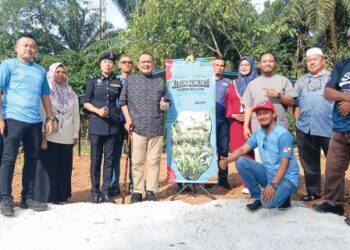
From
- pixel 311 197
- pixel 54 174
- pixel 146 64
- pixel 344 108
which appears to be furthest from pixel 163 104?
pixel 311 197

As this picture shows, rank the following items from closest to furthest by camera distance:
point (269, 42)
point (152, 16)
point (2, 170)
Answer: point (2, 170) < point (152, 16) < point (269, 42)

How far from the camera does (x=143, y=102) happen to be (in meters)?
5.45

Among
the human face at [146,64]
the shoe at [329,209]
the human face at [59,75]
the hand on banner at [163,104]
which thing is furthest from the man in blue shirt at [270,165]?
the human face at [59,75]

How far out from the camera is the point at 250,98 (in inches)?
218

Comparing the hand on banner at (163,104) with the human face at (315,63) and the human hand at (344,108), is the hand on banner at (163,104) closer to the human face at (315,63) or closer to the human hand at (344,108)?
the human face at (315,63)

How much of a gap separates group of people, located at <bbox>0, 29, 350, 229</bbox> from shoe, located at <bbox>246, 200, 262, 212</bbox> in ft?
0.03

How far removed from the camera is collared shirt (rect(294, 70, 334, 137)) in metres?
5.30

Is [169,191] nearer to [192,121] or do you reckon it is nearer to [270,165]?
[192,121]

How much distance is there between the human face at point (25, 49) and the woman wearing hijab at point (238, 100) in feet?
8.39

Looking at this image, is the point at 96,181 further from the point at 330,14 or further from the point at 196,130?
the point at 330,14

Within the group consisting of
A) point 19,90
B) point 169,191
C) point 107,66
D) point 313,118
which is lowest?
point 169,191

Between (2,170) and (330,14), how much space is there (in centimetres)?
1121

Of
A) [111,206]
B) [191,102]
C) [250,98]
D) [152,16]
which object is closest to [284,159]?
[250,98]

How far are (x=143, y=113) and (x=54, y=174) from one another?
4.06ft
